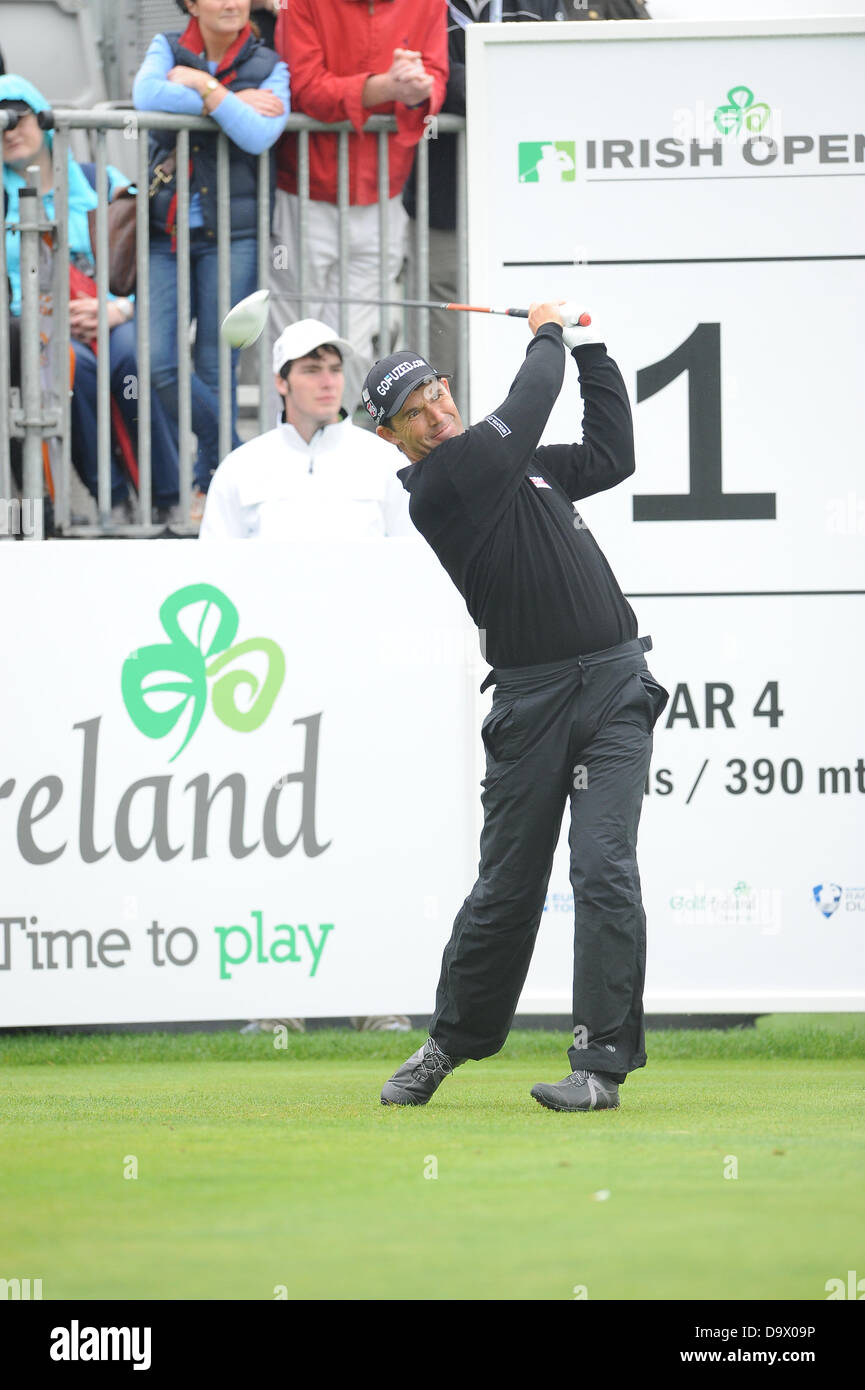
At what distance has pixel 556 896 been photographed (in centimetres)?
702

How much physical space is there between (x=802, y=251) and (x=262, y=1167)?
4.23m

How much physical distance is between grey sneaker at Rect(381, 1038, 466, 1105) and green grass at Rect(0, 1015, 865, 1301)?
8 centimetres

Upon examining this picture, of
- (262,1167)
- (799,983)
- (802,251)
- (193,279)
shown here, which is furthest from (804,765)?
(262,1167)

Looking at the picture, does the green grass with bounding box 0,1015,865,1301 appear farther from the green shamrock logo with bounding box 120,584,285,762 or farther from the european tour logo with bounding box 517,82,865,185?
the european tour logo with bounding box 517,82,865,185

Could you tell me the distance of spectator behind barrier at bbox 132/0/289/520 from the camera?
23.7 feet

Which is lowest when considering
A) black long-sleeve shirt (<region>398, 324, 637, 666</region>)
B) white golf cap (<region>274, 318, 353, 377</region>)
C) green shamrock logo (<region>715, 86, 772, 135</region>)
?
black long-sleeve shirt (<region>398, 324, 637, 666</region>)

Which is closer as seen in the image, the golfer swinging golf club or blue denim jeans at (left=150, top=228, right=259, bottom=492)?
the golfer swinging golf club

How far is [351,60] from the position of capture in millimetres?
7391

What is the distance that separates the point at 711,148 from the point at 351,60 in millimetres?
1454

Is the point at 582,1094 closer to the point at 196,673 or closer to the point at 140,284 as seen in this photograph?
the point at 196,673

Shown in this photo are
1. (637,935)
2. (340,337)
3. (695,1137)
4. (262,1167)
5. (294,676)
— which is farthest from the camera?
(340,337)

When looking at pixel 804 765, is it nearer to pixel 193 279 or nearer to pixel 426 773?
pixel 426 773

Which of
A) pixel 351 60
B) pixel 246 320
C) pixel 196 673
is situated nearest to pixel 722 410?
pixel 246 320

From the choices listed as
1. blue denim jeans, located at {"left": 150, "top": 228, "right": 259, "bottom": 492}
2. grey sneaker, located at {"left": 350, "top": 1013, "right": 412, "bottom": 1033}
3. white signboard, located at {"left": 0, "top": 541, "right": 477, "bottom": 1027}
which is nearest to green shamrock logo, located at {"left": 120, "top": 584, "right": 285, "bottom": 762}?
white signboard, located at {"left": 0, "top": 541, "right": 477, "bottom": 1027}
